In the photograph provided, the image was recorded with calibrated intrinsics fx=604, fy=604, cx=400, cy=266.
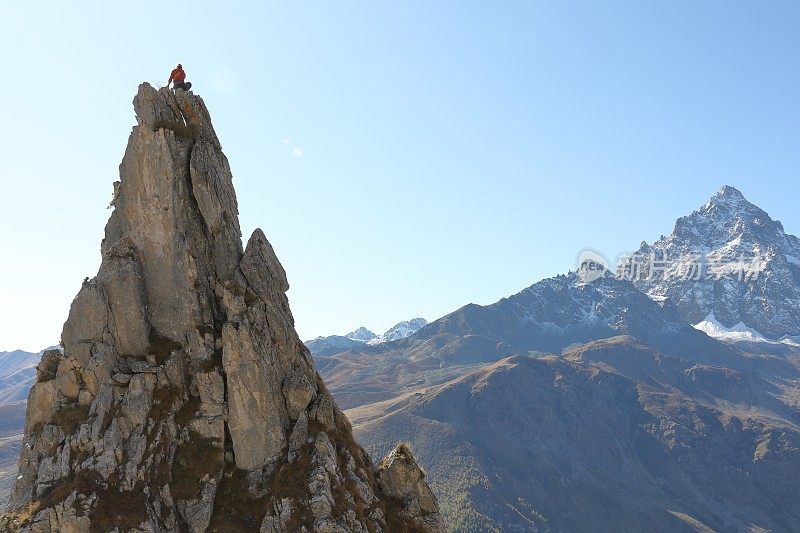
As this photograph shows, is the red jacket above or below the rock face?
above

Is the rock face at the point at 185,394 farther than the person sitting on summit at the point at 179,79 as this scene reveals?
No

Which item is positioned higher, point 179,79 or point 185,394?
point 179,79

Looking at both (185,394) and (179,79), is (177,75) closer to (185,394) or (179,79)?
(179,79)

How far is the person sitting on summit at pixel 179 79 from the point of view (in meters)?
47.6

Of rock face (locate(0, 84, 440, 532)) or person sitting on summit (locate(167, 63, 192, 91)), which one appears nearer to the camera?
rock face (locate(0, 84, 440, 532))

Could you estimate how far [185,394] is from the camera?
4116 centimetres

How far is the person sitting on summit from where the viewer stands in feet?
156

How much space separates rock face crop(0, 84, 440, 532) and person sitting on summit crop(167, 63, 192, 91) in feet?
5.30

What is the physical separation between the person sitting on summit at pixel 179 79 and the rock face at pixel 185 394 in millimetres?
1616

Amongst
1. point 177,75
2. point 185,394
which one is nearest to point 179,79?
point 177,75

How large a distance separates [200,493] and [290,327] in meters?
13.1

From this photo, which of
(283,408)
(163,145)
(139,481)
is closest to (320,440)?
(283,408)

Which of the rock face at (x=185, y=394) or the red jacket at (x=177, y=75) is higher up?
the red jacket at (x=177, y=75)

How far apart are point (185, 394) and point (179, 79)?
80.7ft
